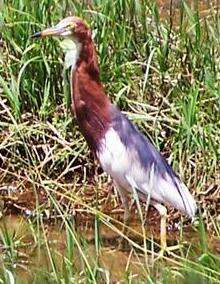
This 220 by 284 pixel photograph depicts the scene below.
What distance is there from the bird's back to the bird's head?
381 millimetres

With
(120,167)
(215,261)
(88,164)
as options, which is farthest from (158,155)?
(215,261)

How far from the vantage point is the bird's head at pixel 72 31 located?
18.8ft

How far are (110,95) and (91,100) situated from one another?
0.62 meters

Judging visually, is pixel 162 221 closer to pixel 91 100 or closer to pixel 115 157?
pixel 115 157

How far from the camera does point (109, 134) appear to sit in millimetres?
5828

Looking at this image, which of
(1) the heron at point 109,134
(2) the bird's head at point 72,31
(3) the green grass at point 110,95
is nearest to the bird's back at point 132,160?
(1) the heron at point 109,134

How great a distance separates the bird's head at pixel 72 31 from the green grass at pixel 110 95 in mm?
508

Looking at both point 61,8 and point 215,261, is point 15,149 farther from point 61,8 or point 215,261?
point 215,261

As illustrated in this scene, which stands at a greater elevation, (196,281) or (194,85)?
(196,281)

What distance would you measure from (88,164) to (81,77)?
0.62 m

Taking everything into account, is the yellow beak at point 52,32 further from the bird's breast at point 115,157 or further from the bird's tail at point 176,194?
the bird's tail at point 176,194

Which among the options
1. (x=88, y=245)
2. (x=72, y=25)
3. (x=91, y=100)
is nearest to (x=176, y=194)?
(x=91, y=100)

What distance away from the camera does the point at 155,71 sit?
254 inches

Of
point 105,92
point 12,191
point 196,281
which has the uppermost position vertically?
point 196,281
